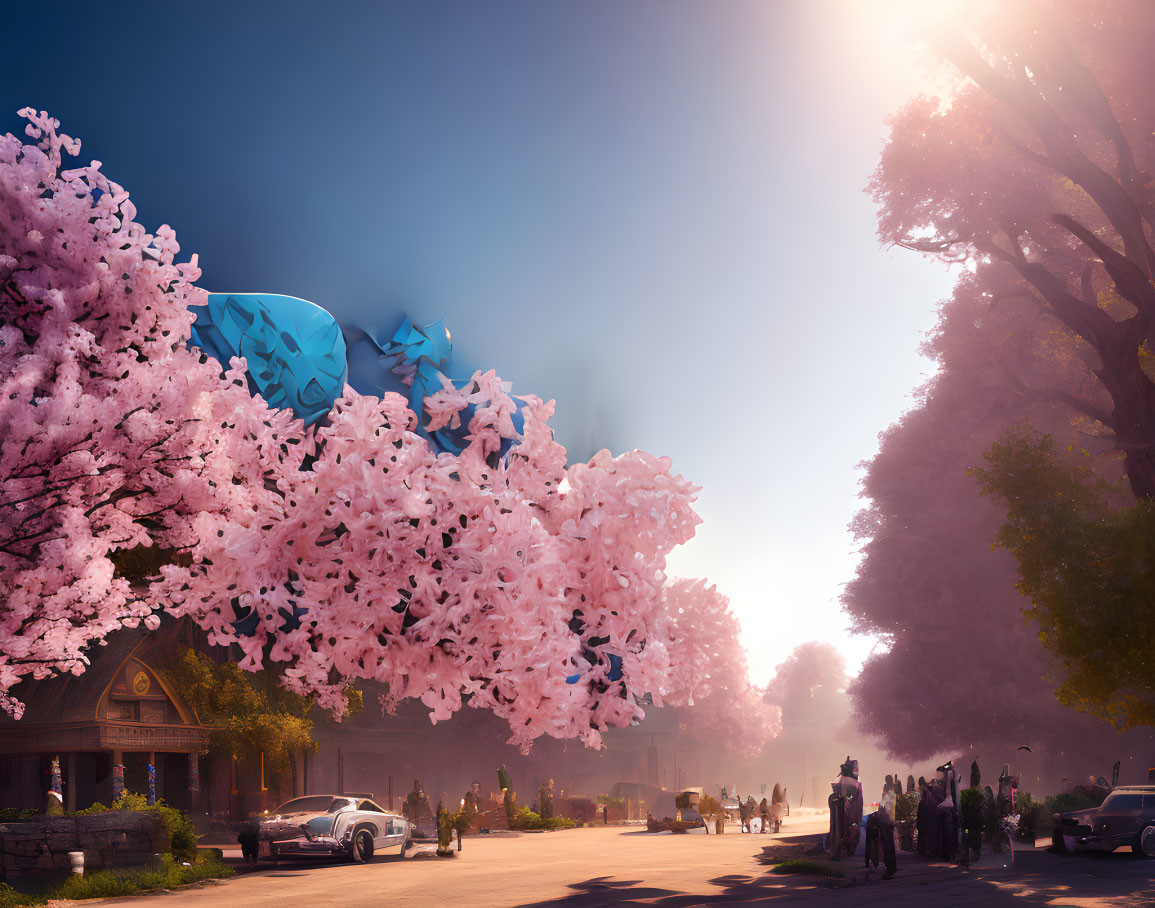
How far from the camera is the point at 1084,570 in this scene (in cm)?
1509

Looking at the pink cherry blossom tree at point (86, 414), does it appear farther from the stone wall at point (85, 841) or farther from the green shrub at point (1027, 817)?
the green shrub at point (1027, 817)

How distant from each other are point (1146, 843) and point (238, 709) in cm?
2598

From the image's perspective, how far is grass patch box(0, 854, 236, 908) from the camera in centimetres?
1631

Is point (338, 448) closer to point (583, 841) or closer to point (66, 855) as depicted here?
point (66, 855)

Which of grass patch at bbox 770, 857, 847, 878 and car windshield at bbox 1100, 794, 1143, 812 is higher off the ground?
car windshield at bbox 1100, 794, 1143, 812

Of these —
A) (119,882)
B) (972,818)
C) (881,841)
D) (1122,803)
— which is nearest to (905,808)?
(1122,803)

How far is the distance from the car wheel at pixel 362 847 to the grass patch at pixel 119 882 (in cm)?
334

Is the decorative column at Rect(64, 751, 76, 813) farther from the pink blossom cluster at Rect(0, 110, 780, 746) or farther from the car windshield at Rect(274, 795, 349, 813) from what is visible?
the pink blossom cluster at Rect(0, 110, 780, 746)

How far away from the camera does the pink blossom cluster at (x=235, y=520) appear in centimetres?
1317

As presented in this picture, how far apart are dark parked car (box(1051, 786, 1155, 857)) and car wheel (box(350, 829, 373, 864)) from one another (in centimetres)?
1623

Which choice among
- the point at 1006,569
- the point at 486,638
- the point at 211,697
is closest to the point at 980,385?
the point at 1006,569

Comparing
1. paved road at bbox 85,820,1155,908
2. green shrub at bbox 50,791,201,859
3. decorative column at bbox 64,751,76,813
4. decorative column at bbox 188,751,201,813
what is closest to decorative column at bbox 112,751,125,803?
decorative column at bbox 64,751,76,813

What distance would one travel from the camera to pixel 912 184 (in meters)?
26.3

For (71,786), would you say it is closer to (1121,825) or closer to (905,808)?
(905,808)
